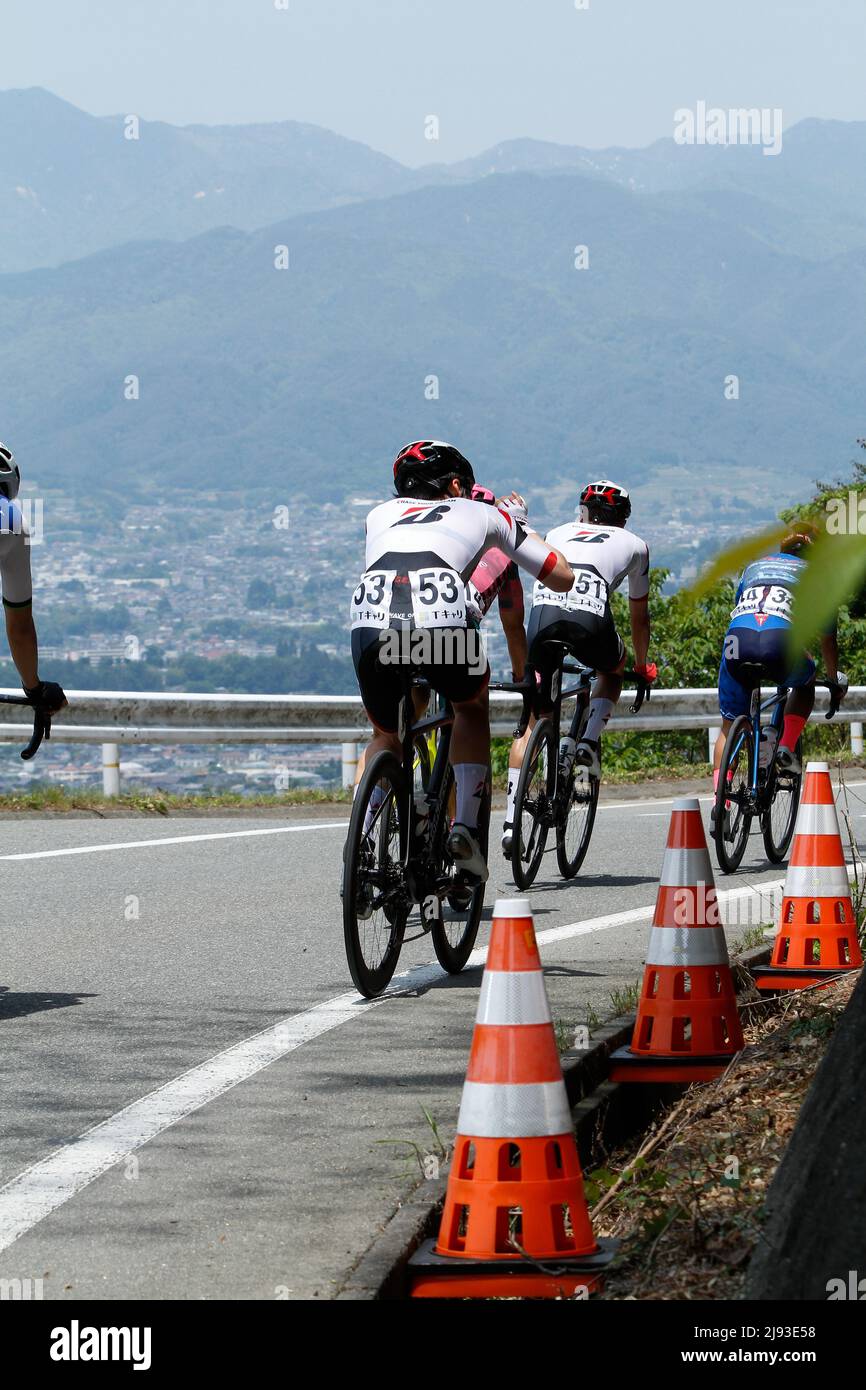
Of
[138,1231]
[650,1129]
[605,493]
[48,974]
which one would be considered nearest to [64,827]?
[605,493]

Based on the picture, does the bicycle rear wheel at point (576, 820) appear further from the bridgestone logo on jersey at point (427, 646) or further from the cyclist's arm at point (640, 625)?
the bridgestone logo on jersey at point (427, 646)

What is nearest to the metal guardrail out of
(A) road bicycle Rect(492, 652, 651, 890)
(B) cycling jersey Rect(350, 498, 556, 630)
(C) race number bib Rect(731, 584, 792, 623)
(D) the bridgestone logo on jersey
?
(A) road bicycle Rect(492, 652, 651, 890)

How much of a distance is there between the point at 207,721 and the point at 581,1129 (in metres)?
11.8

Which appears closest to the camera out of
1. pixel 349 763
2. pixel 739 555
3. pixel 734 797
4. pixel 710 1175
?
pixel 739 555

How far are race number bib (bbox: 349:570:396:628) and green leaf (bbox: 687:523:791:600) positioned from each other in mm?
5298

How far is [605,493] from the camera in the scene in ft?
35.1

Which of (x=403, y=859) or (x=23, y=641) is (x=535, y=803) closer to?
(x=403, y=859)

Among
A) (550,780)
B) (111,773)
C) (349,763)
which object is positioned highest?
(550,780)

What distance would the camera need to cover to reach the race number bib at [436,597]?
7.05 metres

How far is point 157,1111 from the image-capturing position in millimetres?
5371

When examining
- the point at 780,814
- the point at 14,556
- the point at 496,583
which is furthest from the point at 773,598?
the point at 780,814

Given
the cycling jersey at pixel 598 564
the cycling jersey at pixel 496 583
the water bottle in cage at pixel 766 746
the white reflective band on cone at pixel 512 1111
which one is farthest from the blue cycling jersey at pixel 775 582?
the water bottle in cage at pixel 766 746
